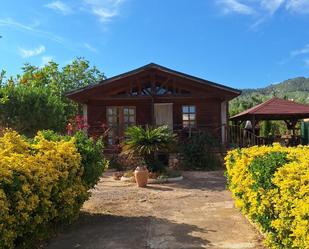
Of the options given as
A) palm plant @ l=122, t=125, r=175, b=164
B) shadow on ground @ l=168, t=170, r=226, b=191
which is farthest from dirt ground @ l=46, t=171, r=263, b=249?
palm plant @ l=122, t=125, r=175, b=164

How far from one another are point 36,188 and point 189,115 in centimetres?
1580

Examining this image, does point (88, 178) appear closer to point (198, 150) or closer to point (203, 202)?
point (203, 202)

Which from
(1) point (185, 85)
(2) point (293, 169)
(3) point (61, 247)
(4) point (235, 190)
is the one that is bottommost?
(3) point (61, 247)

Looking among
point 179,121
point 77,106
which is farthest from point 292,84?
point 179,121

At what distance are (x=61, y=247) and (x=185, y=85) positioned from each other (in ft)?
48.2

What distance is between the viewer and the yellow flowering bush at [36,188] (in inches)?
195

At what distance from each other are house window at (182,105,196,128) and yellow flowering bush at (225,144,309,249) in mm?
13669

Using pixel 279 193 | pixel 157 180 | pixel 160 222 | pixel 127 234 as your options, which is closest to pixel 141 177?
pixel 157 180

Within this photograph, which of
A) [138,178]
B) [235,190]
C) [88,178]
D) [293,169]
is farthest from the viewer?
[138,178]

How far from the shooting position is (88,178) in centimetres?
844

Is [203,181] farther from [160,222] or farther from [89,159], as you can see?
[89,159]

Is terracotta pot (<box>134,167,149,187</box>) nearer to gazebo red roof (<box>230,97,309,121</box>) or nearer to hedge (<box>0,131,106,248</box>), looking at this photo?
hedge (<box>0,131,106,248</box>)

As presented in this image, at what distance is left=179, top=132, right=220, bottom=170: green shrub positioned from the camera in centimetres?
1728

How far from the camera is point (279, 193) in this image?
17.1 feet
